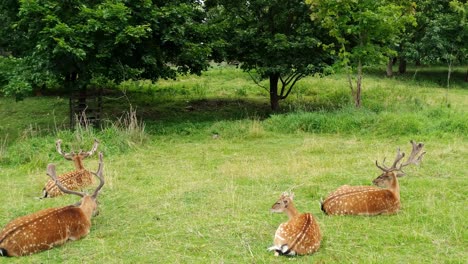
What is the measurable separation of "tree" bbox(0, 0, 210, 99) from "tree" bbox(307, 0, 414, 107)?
3.15m

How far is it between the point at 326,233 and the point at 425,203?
155cm

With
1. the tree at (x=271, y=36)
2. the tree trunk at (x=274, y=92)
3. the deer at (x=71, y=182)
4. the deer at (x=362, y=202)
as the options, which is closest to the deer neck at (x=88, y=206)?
the deer at (x=71, y=182)

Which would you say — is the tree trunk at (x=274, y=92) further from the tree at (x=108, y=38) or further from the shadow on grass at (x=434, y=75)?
the shadow on grass at (x=434, y=75)

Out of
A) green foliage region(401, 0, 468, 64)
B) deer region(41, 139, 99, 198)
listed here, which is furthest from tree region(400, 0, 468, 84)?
deer region(41, 139, 99, 198)

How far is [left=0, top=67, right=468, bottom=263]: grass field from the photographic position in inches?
192

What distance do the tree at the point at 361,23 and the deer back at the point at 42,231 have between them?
920 cm

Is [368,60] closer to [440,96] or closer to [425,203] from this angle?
[440,96]

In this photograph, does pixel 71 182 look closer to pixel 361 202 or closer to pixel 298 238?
pixel 298 238

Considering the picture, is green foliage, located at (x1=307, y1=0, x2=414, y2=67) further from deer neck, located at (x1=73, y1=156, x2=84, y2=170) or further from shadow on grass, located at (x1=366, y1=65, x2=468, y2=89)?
shadow on grass, located at (x1=366, y1=65, x2=468, y2=89)

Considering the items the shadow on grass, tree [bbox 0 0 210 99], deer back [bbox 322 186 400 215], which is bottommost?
deer back [bbox 322 186 400 215]

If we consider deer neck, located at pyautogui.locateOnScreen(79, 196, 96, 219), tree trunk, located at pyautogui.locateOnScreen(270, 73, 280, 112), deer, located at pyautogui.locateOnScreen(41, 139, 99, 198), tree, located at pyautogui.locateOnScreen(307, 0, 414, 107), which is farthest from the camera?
tree trunk, located at pyautogui.locateOnScreen(270, 73, 280, 112)

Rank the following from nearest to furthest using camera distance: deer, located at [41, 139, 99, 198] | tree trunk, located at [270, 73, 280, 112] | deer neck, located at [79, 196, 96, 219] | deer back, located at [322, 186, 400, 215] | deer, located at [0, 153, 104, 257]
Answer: deer, located at [0, 153, 104, 257] < deer neck, located at [79, 196, 96, 219] < deer back, located at [322, 186, 400, 215] < deer, located at [41, 139, 99, 198] < tree trunk, located at [270, 73, 280, 112]

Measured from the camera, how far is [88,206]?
5.59 meters

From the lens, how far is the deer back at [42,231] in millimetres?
4789
